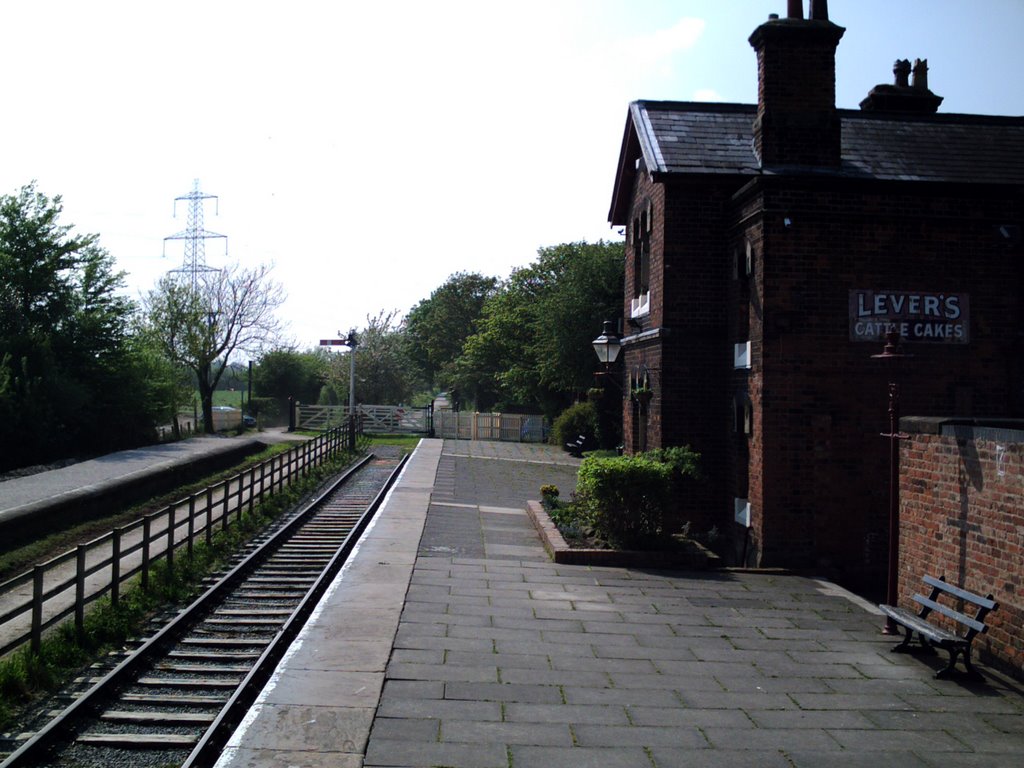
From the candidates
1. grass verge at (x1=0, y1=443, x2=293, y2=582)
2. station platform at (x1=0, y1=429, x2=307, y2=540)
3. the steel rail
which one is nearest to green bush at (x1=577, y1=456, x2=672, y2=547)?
the steel rail

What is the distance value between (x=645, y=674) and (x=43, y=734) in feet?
14.4

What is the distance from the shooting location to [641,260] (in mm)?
17000

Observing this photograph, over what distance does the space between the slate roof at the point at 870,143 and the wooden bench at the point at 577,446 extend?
17.6 m

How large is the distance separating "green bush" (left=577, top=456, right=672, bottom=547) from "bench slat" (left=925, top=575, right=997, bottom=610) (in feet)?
14.1

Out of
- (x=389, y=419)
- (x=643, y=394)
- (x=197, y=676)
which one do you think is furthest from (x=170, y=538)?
(x=389, y=419)

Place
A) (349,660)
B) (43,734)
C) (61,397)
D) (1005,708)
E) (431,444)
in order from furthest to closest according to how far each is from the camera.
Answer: (431,444) → (61,397) → (349,660) → (1005,708) → (43,734)

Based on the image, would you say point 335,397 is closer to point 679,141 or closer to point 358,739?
point 679,141

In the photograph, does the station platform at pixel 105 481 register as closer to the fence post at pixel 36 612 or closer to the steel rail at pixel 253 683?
the steel rail at pixel 253 683

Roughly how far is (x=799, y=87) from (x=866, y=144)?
70.5 inches

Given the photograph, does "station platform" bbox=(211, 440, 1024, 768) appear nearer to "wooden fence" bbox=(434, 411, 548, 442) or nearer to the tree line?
the tree line

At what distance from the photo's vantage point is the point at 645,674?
706 centimetres

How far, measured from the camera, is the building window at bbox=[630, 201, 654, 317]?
16.0 metres

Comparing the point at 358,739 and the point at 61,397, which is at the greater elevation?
the point at 61,397

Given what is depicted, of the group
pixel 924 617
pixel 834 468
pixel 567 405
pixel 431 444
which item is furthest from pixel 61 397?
pixel 924 617
